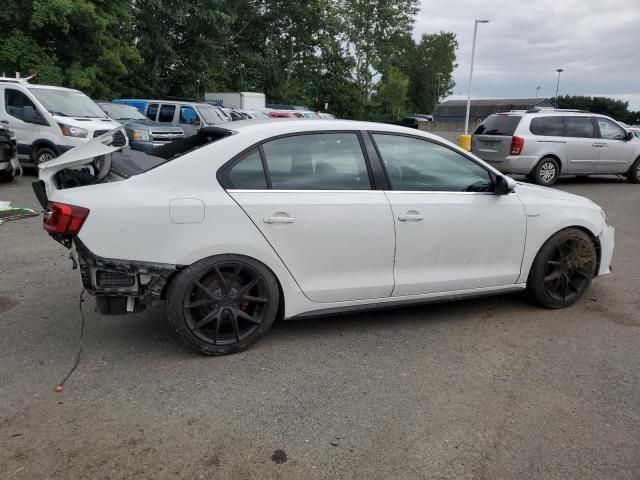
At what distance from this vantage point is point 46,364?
11.6 ft

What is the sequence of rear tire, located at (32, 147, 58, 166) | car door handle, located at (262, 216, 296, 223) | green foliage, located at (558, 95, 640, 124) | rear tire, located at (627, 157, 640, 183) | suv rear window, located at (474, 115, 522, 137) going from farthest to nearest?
green foliage, located at (558, 95, 640, 124) → rear tire, located at (627, 157, 640, 183) → suv rear window, located at (474, 115, 522, 137) → rear tire, located at (32, 147, 58, 166) → car door handle, located at (262, 216, 296, 223)

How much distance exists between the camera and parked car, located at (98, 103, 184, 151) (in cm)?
1327

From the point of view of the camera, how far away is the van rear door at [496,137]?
12.2 m

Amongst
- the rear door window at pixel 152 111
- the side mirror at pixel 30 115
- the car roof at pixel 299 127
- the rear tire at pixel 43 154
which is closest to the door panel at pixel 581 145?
the car roof at pixel 299 127

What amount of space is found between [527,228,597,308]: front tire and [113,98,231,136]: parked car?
1322cm

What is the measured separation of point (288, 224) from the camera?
3.65 meters

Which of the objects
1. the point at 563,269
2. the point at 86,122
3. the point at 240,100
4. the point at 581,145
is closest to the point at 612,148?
the point at 581,145

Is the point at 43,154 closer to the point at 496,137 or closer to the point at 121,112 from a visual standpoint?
the point at 121,112

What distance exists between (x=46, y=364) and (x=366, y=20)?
202 ft

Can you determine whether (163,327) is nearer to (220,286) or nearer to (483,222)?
(220,286)

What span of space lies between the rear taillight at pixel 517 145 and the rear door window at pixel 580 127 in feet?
4.71

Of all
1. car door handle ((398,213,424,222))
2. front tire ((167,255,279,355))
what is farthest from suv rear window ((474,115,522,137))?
front tire ((167,255,279,355))

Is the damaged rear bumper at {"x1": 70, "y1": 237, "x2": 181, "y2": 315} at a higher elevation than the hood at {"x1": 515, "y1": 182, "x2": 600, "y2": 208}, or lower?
lower

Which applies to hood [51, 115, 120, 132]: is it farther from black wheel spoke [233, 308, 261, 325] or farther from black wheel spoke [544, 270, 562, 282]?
black wheel spoke [544, 270, 562, 282]
